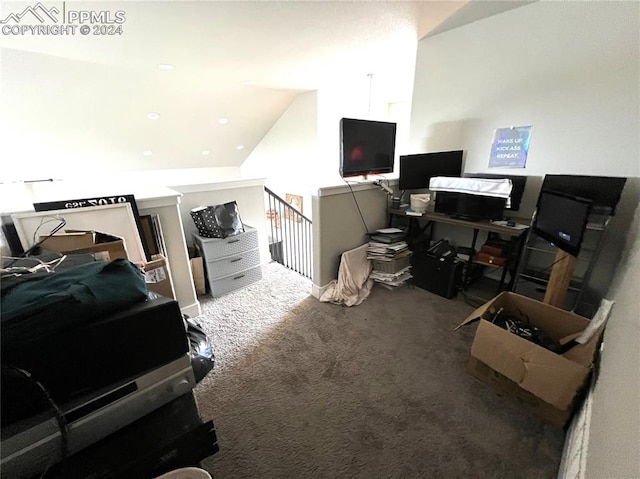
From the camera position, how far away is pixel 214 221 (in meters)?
2.34

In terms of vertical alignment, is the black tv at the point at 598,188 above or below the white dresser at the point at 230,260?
above

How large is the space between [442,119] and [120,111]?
4239 millimetres

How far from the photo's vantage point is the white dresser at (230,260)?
7.65 ft

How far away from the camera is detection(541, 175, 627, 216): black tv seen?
1.67m

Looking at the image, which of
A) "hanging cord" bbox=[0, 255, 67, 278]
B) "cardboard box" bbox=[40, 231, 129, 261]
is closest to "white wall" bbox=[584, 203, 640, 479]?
"hanging cord" bbox=[0, 255, 67, 278]

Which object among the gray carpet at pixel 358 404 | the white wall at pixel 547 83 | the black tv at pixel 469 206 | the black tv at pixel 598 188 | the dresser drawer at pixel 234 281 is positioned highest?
the white wall at pixel 547 83

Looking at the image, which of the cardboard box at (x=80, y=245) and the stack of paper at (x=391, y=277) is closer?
the cardboard box at (x=80, y=245)

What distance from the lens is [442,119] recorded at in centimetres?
257

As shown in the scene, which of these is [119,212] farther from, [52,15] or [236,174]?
[236,174]

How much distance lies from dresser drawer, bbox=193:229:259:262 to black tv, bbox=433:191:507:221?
1.86 m

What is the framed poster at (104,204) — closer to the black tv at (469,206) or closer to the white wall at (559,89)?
the black tv at (469,206)

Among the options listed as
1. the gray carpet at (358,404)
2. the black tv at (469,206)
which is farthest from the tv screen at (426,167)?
the gray carpet at (358,404)

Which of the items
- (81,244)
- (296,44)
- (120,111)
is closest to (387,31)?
(296,44)

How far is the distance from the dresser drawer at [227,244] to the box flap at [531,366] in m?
2.04
